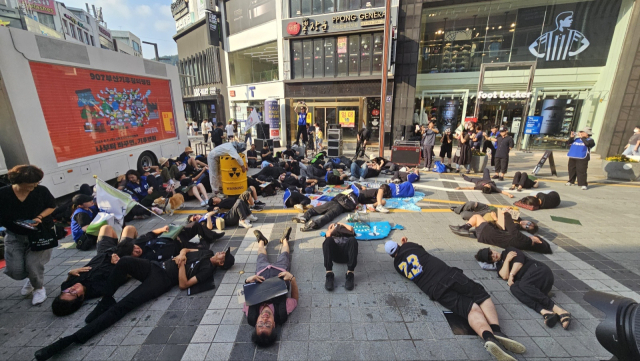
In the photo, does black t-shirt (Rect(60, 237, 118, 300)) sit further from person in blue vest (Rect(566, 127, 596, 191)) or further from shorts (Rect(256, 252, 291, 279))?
person in blue vest (Rect(566, 127, 596, 191))

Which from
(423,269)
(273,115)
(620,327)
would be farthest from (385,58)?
(620,327)

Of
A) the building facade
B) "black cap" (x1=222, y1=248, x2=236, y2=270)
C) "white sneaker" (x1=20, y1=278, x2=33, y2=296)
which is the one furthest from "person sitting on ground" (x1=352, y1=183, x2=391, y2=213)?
the building facade

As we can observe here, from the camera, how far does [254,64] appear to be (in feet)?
77.3

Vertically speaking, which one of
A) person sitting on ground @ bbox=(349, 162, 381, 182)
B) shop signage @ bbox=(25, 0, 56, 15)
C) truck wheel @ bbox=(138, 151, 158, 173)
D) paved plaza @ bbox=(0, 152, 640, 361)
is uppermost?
Result: shop signage @ bbox=(25, 0, 56, 15)

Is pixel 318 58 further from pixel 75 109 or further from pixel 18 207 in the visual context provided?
pixel 18 207

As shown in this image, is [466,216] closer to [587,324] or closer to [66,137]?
[587,324]

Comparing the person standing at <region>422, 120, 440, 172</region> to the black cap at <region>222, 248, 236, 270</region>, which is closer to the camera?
the black cap at <region>222, 248, 236, 270</region>

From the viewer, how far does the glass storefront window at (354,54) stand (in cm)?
1681

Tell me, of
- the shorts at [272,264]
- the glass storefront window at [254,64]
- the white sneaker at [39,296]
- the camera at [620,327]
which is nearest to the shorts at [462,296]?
the camera at [620,327]

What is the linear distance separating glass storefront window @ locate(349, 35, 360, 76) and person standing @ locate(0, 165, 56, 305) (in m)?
16.6

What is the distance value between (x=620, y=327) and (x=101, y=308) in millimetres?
5279

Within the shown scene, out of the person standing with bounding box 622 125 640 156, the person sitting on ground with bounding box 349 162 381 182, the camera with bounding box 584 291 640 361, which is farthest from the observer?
the person standing with bounding box 622 125 640 156

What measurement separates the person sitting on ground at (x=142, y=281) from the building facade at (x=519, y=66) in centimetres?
1500

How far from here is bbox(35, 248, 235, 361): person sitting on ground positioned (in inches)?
123
